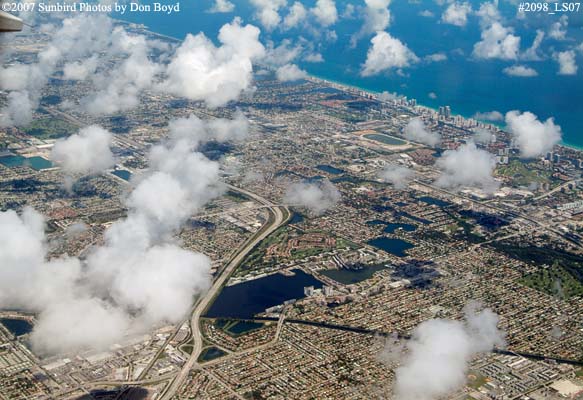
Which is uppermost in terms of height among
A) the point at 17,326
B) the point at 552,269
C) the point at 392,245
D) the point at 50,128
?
the point at 50,128

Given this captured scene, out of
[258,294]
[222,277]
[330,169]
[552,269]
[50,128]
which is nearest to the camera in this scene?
[258,294]

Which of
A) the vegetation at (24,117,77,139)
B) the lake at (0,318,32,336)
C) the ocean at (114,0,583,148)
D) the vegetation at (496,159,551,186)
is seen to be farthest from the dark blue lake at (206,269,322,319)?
the ocean at (114,0,583,148)

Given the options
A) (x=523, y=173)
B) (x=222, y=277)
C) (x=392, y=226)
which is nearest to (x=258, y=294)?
(x=222, y=277)

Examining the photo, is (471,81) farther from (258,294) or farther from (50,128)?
(258,294)

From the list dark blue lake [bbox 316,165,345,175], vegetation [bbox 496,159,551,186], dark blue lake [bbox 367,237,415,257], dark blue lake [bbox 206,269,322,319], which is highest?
vegetation [bbox 496,159,551,186]

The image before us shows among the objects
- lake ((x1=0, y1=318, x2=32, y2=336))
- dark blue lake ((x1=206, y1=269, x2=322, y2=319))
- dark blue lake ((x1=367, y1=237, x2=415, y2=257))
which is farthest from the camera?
dark blue lake ((x1=367, y1=237, x2=415, y2=257))

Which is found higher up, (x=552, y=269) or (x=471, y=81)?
(x=471, y=81)

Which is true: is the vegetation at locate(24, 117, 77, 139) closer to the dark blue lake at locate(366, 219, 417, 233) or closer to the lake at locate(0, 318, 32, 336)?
the dark blue lake at locate(366, 219, 417, 233)
